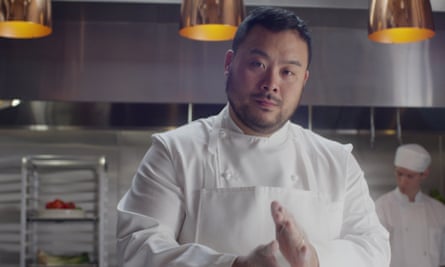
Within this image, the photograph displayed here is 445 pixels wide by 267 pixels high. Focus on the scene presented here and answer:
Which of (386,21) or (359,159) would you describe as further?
(359,159)

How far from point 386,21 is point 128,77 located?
243cm

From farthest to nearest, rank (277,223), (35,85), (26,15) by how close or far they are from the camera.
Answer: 1. (35,85)
2. (26,15)
3. (277,223)

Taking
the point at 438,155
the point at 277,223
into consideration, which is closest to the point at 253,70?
the point at 277,223

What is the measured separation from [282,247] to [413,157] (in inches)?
163

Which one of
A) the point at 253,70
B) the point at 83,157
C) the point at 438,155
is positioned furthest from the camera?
the point at 438,155

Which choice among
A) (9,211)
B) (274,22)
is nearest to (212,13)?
(274,22)

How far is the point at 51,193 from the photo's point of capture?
5324 millimetres

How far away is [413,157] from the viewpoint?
17.3 ft

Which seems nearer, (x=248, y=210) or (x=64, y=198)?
(x=248, y=210)

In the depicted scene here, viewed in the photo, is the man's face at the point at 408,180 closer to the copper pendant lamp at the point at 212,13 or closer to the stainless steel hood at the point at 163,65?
the stainless steel hood at the point at 163,65

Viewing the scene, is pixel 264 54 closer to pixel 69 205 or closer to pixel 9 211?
pixel 69 205

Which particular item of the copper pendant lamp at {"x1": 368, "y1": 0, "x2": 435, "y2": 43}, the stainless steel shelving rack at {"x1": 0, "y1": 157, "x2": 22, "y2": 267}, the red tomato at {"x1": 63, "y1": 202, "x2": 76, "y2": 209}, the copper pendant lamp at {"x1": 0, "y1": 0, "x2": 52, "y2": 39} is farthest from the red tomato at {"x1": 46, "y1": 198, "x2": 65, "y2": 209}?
the copper pendant lamp at {"x1": 368, "y1": 0, "x2": 435, "y2": 43}

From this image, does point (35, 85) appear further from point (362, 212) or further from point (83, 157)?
point (362, 212)

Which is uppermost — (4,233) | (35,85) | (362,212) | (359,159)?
(362,212)
